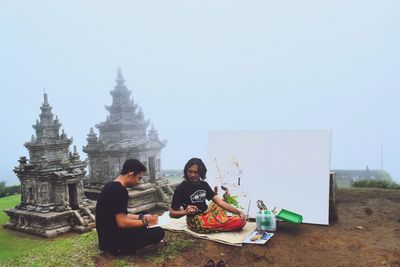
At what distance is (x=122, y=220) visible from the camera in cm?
571

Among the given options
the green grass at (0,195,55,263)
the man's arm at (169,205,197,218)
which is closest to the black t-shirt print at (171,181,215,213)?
the man's arm at (169,205,197,218)

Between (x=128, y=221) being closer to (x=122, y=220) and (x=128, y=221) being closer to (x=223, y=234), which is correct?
(x=122, y=220)

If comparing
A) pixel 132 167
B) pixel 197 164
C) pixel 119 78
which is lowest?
pixel 197 164

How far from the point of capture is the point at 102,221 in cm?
586

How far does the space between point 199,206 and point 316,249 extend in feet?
7.48

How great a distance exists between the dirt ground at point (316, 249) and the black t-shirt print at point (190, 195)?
77cm

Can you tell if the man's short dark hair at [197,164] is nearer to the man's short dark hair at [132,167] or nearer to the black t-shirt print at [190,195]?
the black t-shirt print at [190,195]

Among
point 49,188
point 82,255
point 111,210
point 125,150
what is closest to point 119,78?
point 125,150

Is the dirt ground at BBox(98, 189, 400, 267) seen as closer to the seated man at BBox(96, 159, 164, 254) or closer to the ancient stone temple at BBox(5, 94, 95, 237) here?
the seated man at BBox(96, 159, 164, 254)

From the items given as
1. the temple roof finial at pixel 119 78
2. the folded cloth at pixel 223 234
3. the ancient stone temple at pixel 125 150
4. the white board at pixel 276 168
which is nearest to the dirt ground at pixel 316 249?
the folded cloth at pixel 223 234

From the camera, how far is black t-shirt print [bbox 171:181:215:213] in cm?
696

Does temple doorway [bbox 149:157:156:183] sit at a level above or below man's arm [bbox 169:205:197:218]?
below

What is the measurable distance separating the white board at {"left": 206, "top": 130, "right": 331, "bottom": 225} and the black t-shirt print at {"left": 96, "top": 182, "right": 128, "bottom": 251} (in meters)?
3.60

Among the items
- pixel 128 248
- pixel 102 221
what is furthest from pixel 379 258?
pixel 102 221
